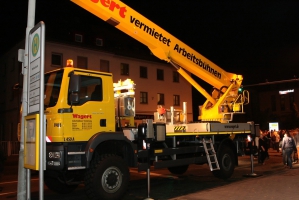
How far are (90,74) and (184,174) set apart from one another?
653 cm

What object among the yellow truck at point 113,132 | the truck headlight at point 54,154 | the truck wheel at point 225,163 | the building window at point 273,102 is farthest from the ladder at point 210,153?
the building window at point 273,102

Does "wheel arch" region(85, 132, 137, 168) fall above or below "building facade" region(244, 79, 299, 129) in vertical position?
below

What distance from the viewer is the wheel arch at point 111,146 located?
291 inches

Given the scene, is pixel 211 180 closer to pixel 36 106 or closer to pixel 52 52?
pixel 36 106

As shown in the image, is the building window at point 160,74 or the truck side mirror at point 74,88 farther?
the building window at point 160,74

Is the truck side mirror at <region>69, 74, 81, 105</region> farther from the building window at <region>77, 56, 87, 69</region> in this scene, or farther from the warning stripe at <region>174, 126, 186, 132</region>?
the building window at <region>77, 56, 87, 69</region>

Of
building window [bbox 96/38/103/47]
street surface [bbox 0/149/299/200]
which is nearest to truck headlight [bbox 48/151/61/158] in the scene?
street surface [bbox 0/149/299/200]

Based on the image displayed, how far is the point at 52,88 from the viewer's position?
7793 millimetres

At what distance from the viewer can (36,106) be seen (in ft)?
17.2

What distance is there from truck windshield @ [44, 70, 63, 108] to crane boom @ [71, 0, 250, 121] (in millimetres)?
2088

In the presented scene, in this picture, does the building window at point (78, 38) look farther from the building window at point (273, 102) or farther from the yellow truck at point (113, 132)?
the building window at point (273, 102)

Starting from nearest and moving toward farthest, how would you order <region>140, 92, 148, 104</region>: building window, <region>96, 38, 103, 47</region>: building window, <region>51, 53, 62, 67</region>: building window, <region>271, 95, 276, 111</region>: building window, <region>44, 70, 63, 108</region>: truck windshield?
<region>44, 70, 63, 108</region>: truck windshield, <region>51, 53, 62, 67</region>: building window, <region>96, 38, 103, 47</region>: building window, <region>140, 92, 148, 104</region>: building window, <region>271, 95, 276, 111</region>: building window

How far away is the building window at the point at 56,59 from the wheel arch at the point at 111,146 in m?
22.6

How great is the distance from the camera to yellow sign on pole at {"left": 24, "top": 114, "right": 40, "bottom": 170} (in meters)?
5.12
